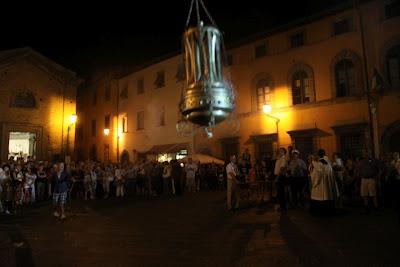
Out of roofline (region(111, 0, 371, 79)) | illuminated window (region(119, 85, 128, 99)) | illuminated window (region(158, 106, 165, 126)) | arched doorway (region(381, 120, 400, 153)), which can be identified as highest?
roofline (region(111, 0, 371, 79))

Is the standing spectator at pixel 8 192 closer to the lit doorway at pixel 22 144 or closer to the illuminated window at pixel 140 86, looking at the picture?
the lit doorway at pixel 22 144

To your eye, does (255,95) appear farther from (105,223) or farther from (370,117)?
(105,223)

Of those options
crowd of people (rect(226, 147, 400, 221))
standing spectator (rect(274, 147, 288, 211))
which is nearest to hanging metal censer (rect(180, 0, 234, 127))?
crowd of people (rect(226, 147, 400, 221))

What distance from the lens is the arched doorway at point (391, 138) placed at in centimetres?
1981

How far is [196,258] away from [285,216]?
16.8 feet

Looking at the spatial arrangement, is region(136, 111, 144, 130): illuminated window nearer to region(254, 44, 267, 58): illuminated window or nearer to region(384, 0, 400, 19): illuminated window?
region(254, 44, 267, 58): illuminated window

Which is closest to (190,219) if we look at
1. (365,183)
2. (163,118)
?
(365,183)

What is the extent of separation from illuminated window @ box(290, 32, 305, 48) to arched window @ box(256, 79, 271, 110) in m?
3.17

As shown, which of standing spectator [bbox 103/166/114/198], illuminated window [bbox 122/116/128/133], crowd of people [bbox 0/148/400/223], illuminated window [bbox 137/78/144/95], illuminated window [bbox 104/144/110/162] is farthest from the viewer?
illuminated window [bbox 104/144/110/162]

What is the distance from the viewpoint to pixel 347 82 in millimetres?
22203

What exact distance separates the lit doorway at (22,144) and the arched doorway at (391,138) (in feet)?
84.0

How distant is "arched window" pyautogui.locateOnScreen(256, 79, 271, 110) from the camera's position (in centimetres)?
2558

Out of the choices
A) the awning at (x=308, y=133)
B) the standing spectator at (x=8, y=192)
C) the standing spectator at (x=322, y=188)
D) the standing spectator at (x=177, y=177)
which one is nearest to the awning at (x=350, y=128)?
the awning at (x=308, y=133)

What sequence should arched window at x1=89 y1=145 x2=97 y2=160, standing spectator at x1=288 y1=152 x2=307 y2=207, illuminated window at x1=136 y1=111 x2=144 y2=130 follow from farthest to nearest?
arched window at x1=89 y1=145 x2=97 y2=160 < illuminated window at x1=136 y1=111 x2=144 y2=130 < standing spectator at x1=288 y1=152 x2=307 y2=207
